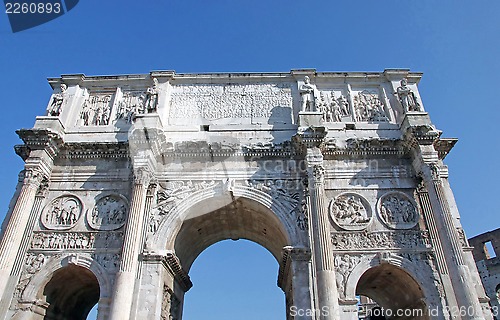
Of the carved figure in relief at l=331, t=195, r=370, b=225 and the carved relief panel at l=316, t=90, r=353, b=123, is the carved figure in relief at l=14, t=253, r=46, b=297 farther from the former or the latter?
the carved relief panel at l=316, t=90, r=353, b=123

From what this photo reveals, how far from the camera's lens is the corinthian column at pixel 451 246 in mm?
8430

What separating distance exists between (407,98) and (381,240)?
4.61m

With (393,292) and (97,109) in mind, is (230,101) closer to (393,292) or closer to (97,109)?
(97,109)

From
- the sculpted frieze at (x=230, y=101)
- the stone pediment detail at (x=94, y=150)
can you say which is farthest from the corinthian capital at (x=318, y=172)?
the stone pediment detail at (x=94, y=150)

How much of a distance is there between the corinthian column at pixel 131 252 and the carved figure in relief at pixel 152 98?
2.21 m

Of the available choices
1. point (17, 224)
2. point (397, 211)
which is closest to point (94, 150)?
point (17, 224)

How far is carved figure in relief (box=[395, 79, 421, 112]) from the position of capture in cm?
1158

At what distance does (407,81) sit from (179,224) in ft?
28.5

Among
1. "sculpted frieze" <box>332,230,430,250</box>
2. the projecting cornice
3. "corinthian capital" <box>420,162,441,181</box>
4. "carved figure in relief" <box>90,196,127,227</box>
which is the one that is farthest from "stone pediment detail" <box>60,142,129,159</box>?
"corinthian capital" <box>420,162,441,181</box>

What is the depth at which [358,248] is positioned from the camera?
978 centimetres

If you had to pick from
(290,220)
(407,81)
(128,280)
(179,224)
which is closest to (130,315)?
(128,280)

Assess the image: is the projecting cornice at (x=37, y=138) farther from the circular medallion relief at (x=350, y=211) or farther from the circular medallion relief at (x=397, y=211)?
the circular medallion relief at (x=397, y=211)

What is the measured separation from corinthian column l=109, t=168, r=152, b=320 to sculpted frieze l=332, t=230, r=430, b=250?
497 centimetres
